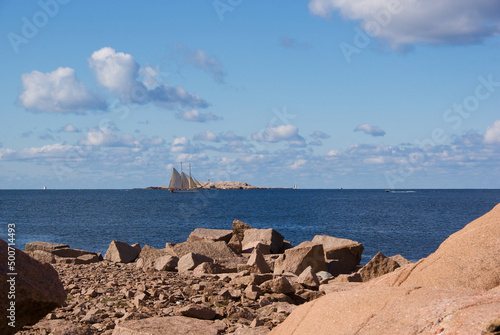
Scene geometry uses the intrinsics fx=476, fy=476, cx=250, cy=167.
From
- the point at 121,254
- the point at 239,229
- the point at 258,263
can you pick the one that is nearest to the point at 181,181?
the point at 239,229

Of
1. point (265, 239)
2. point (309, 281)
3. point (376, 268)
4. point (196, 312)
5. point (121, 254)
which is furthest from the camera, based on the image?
point (265, 239)

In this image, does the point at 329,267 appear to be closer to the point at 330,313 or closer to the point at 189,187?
the point at 330,313

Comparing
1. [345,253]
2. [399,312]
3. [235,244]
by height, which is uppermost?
[399,312]

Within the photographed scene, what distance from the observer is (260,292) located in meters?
11.5

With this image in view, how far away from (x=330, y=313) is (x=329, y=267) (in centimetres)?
1219

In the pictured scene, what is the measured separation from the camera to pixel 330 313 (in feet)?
18.6

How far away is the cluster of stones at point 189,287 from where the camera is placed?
8.97 meters

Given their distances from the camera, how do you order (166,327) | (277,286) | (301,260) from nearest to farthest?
(166,327) → (277,286) → (301,260)

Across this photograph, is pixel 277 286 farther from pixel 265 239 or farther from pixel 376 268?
pixel 265 239

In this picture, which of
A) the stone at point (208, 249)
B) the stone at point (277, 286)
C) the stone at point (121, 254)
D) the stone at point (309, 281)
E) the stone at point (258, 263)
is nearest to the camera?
the stone at point (277, 286)

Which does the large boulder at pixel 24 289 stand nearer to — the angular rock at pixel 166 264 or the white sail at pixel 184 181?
the angular rock at pixel 166 264

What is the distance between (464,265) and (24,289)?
21.6 feet

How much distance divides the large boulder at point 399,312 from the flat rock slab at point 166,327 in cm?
259

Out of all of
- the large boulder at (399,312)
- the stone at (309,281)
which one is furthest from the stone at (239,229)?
the large boulder at (399,312)
